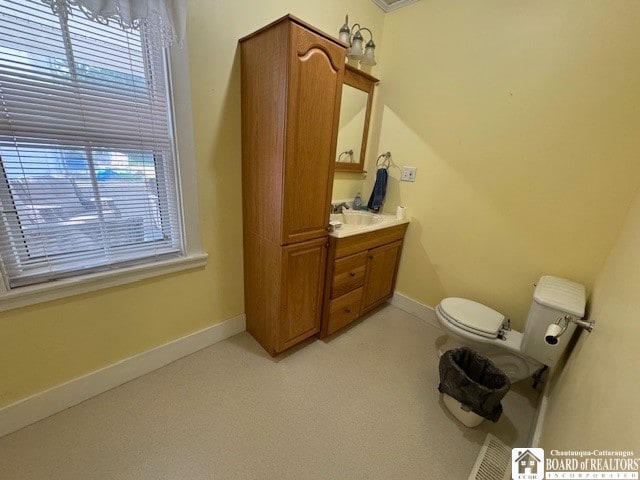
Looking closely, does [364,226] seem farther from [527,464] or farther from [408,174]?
[527,464]

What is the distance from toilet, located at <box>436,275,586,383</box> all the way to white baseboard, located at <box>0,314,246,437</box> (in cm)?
158

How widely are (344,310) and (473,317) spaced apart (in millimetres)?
863

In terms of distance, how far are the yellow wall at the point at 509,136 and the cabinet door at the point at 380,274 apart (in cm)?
18

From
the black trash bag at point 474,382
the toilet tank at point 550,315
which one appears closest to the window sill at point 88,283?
the black trash bag at point 474,382

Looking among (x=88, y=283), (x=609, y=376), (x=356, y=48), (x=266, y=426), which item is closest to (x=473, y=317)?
(x=609, y=376)

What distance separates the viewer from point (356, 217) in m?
2.24

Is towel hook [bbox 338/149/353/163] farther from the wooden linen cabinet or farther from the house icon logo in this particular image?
the house icon logo

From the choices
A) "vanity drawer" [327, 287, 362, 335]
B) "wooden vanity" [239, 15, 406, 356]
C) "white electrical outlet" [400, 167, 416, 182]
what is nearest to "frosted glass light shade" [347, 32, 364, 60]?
"wooden vanity" [239, 15, 406, 356]

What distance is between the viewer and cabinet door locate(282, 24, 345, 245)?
1268mm

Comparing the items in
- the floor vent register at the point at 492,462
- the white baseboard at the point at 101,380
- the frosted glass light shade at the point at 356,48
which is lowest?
the floor vent register at the point at 492,462

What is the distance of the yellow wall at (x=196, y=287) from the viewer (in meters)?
1.20

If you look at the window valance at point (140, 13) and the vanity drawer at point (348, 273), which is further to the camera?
the vanity drawer at point (348, 273)

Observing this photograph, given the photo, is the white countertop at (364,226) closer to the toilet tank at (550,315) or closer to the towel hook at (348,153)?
the towel hook at (348,153)

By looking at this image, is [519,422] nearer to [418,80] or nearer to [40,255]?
[418,80]
